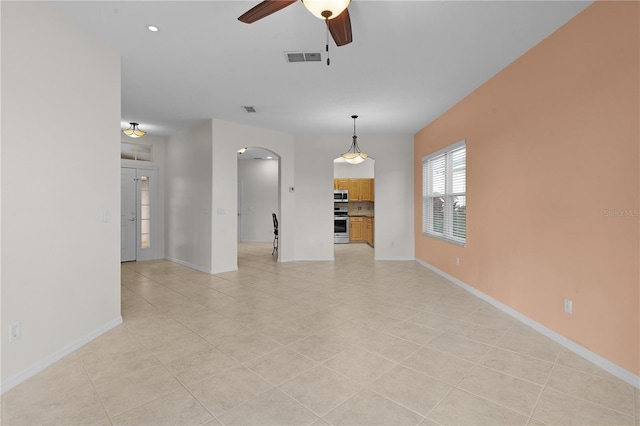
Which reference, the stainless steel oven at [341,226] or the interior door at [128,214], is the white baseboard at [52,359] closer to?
the interior door at [128,214]

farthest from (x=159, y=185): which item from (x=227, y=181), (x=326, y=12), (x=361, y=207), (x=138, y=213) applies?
(x=326, y=12)

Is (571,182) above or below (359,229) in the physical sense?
above

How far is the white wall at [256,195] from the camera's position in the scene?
10.8 meters

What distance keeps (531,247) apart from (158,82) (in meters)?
4.76

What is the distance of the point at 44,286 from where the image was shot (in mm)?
2416

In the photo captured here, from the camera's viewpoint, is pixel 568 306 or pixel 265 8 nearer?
pixel 265 8

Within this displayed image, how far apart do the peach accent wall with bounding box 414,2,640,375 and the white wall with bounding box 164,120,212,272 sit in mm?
4608

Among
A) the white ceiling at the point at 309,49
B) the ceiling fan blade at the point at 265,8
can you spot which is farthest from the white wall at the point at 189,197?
the ceiling fan blade at the point at 265,8

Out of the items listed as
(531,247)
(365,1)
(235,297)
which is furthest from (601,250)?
(235,297)

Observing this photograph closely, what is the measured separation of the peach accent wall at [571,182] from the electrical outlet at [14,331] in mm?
4214

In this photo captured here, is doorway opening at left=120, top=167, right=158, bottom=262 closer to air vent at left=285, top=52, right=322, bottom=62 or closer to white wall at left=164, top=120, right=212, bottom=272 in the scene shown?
white wall at left=164, top=120, right=212, bottom=272

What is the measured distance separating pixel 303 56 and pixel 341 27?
1261 mm

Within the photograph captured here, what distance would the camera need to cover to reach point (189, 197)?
255 inches

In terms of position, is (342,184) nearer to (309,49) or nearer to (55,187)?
(309,49)
